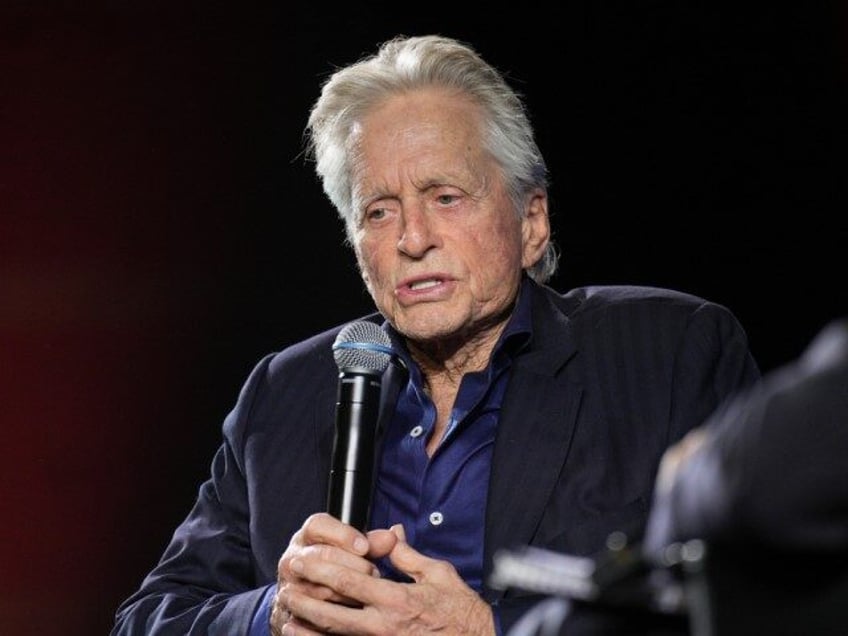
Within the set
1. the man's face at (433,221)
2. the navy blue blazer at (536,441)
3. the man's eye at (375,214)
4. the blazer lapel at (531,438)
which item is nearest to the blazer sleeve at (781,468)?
the navy blue blazer at (536,441)

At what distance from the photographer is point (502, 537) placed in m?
2.17

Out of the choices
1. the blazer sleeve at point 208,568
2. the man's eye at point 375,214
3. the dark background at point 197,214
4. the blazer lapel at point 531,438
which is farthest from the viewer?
the dark background at point 197,214

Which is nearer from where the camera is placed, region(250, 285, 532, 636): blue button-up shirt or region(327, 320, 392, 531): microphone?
region(327, 320, 392, 531): microphone

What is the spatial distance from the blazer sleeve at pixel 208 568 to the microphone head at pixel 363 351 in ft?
1.77

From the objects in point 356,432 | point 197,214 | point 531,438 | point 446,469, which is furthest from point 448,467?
point 197,214

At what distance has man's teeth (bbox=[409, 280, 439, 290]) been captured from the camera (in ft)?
7.72

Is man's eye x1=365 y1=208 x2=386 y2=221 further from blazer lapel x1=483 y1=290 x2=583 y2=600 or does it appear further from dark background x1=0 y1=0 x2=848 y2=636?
dark background x1=0 y1=0 x2=848 y2=636

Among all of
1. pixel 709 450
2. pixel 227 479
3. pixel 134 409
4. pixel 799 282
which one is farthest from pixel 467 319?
pixel 709 450

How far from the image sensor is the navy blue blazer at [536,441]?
2184 mm

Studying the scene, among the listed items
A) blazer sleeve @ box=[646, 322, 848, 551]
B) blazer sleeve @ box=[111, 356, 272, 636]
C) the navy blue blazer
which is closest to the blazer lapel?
the navy blue blazer

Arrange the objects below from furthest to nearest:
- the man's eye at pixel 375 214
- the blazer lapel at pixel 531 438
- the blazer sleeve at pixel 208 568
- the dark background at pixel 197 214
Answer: the dark background at pixel 197 214 → the man's eye at pixel 375 214 → the blazer sleeve at pixel 208 568 → the blazer lapel at pixel 531 438

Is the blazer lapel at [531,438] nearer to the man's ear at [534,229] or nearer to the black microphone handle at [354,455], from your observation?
the man's ear at [534,229]

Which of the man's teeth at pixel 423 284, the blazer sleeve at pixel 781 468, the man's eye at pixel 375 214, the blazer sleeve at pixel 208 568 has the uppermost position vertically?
the blazer sleeve at pixel 781 468

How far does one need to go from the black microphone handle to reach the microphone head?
3 cm
